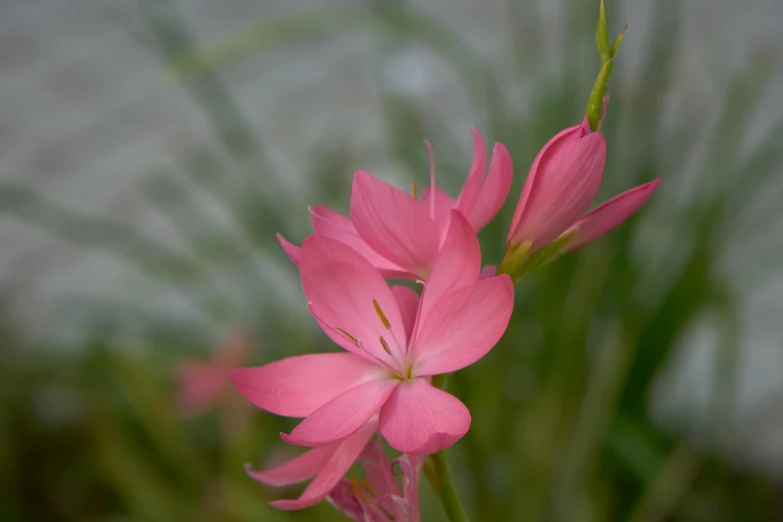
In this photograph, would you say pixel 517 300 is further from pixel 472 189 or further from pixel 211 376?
pixel 472 189

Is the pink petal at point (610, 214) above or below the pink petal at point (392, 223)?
below

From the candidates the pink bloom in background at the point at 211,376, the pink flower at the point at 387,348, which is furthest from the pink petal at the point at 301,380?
the pink bloom in background at the point at 211,376

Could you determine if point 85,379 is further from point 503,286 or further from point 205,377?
point 503,286

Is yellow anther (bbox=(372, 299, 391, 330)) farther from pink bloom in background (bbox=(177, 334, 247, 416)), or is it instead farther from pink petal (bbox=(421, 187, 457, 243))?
pink bloom in background (bbox=(177, 334, 247, 416))

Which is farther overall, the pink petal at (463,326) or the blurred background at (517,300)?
the blurred background at (517,300)

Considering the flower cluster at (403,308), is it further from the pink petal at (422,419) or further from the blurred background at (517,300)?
the blurred background at (517,300)

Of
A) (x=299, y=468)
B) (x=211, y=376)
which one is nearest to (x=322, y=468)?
(x=299, y=468)

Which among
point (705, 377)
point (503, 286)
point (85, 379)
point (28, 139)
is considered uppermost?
point (28, 139)

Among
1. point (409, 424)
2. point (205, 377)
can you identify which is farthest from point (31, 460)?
point (409, 424)
